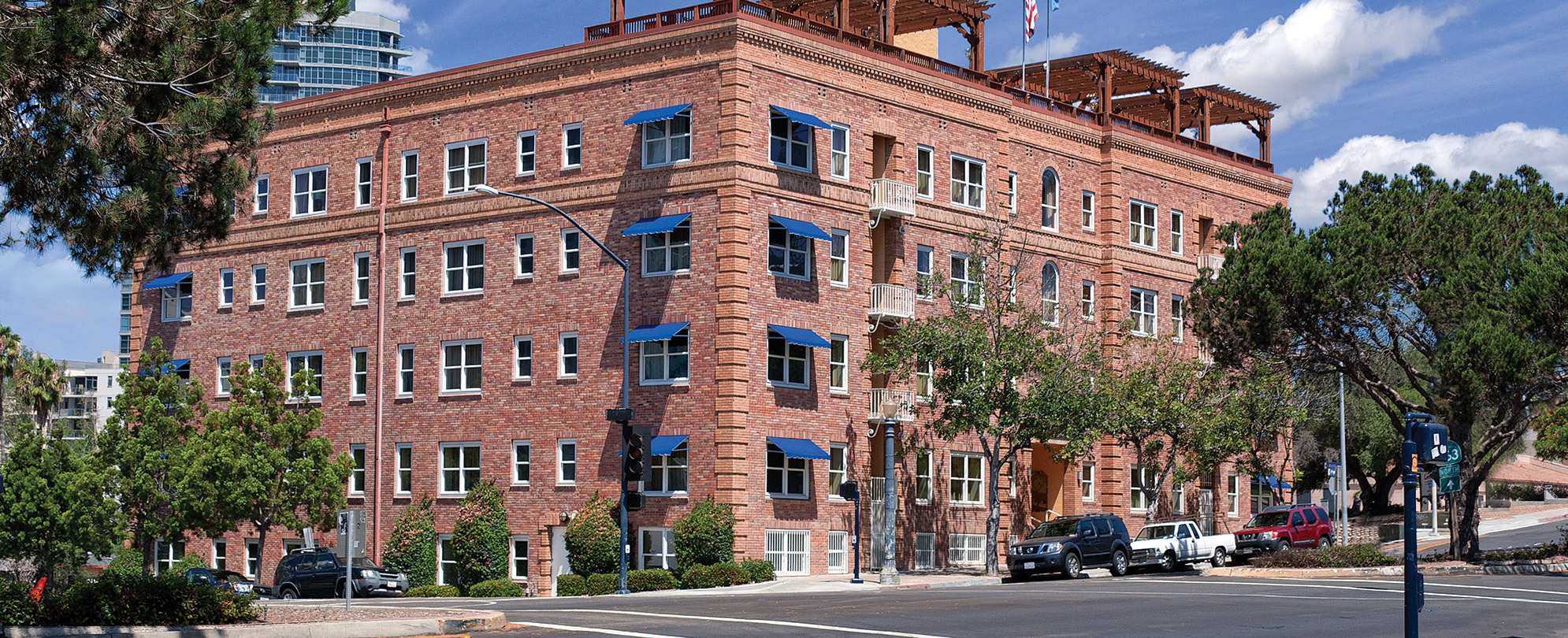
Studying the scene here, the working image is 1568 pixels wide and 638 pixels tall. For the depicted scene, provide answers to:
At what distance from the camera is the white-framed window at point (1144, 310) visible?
56.7 meters

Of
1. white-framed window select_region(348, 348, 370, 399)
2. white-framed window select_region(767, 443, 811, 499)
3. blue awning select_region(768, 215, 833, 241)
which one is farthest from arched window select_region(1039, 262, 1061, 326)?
white-framed window select_region(348, 348, 370, 399)

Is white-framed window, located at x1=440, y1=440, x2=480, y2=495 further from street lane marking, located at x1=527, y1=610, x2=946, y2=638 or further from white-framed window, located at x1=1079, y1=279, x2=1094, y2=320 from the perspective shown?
white-framed window, located at x1=1079, y1=279, x2=1094, y2=320

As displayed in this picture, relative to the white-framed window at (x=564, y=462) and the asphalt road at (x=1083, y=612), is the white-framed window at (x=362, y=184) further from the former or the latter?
the asphalt road at (x=1083, y=612)

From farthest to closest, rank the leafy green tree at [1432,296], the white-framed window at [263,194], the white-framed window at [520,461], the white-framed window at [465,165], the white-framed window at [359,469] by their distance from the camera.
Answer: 1. the white-framed window at [263,194]
2. the white-framed window at [359,469]
3. the white-framed window at [465,165]
4. the white-framed window at [520,461]
5. the leafy green tree at [1432,296]

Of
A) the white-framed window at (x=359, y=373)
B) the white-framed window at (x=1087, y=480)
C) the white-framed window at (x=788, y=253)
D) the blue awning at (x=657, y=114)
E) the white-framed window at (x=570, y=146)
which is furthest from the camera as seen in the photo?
the white-framed window at (x=1087, y=480)

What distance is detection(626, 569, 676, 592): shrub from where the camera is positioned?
40656mm

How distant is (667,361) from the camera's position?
4403cm

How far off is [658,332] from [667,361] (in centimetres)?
131

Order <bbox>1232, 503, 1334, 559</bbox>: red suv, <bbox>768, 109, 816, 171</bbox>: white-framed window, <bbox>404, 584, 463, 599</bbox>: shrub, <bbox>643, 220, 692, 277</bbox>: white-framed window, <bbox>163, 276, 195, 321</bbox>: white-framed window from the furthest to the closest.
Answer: <bbox>163, 276, 195, 321</bbox>: white-framed window → <bbox>1232, 503, 1334, 559</bbox>: red suv → <bbox>404, 584, 463, 599</bbox>: shrub → <bbox>768, 109, 816, 171</bbox>: white-framed window → <bbox>643, 220, 692, 277</bbox>: white-framed window

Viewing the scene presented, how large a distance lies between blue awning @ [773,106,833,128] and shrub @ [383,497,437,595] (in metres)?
16.0

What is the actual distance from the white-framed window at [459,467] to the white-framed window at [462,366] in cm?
171

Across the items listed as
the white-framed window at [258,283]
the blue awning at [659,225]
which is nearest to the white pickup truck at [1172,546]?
the blue awning at [659,225]

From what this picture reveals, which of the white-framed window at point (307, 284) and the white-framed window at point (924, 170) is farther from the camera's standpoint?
the white-framed window at point (307, 284)

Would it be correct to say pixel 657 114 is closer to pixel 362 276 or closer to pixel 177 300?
pixel 362 276
